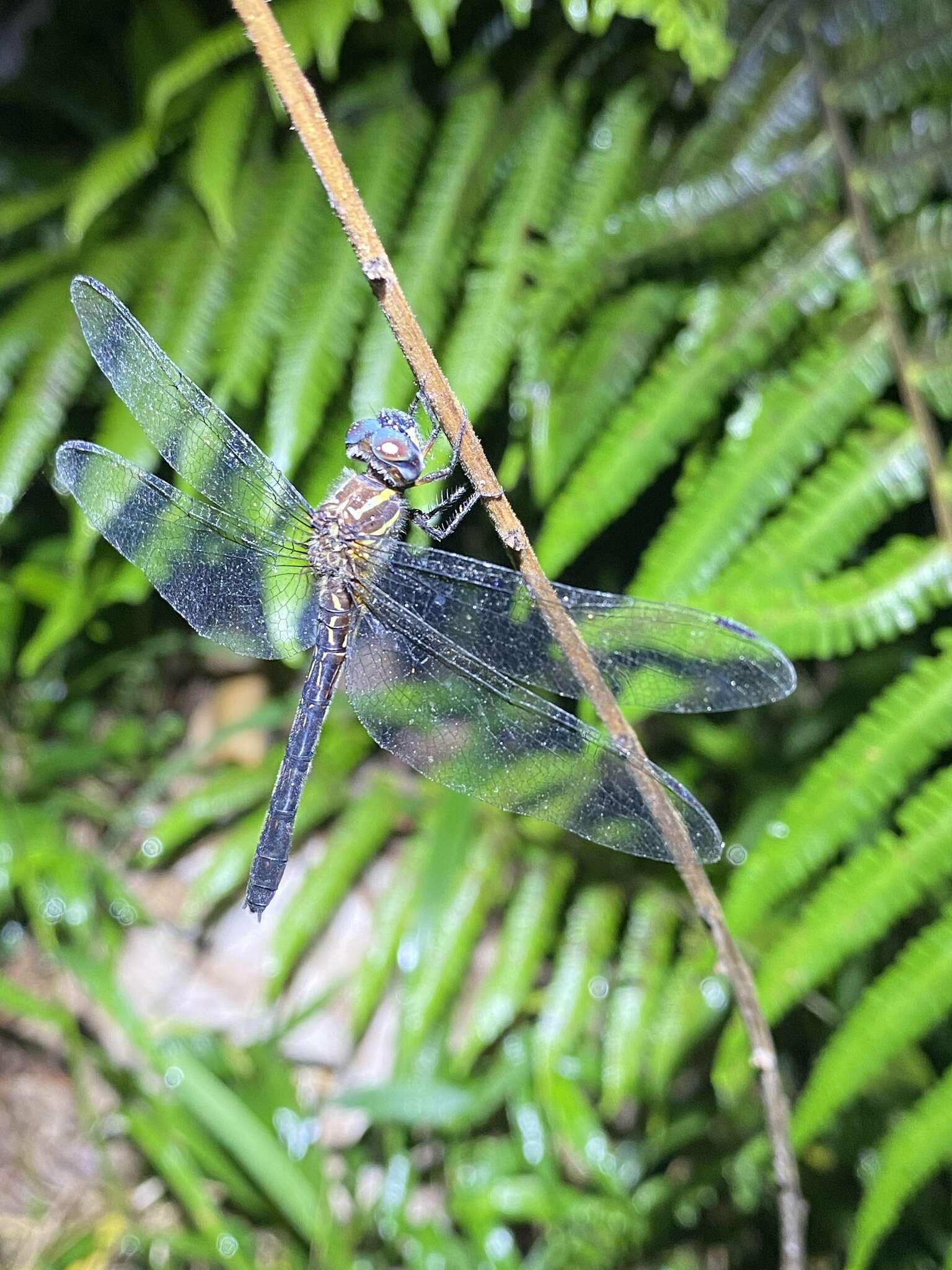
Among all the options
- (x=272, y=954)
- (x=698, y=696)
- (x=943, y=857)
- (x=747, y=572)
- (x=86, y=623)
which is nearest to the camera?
(x=698, y=696)

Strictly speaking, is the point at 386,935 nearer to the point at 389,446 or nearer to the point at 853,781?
the point at 853,781

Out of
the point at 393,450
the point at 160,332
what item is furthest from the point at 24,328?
the point at 393,450

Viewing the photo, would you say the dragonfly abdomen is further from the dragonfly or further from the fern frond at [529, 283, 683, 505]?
the fern frond at [529, 283, 683, 505]

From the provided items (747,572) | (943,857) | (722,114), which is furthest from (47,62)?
(943,857)

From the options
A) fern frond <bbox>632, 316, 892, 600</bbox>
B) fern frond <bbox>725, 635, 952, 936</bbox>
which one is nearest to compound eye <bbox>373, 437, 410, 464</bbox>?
fern frond <bbox>632, 316, 892, 600</bbox>

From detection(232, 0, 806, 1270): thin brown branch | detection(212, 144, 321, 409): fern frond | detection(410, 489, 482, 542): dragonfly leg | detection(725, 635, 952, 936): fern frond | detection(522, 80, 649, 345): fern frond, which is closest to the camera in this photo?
detection(232, 0, 806, 1270): thin brown branch

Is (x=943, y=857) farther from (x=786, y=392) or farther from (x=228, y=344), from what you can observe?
(x=228, y=344)

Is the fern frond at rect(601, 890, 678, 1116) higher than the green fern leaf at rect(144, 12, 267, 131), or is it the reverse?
the green fern leaf at rect(144, 12, 267, 131)
